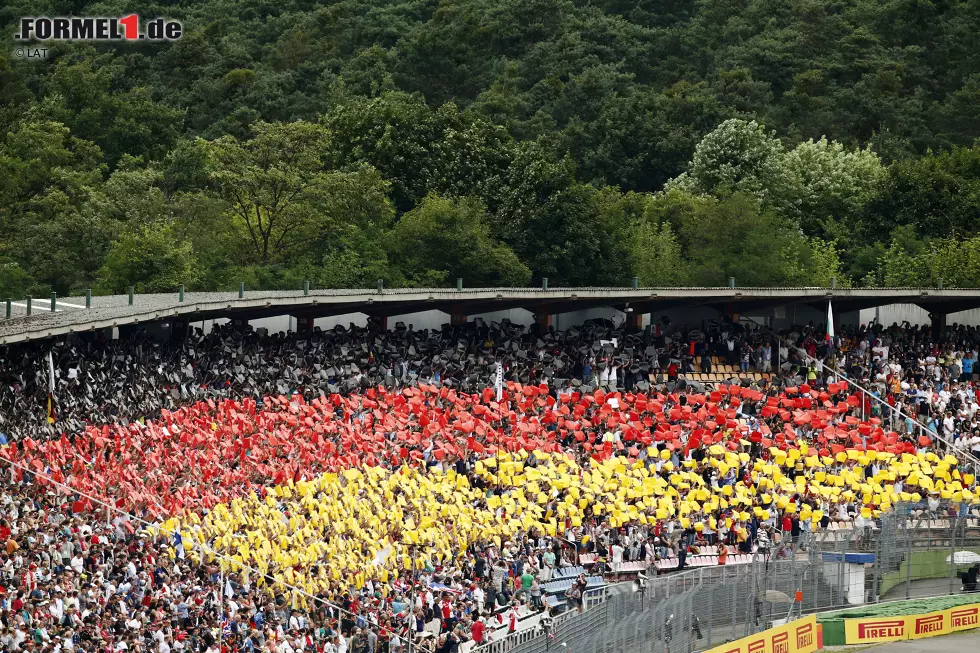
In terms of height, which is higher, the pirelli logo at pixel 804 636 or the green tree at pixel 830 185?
the green tree at pixel 830 185

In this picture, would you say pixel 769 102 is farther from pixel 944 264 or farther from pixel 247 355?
pixel 247 355

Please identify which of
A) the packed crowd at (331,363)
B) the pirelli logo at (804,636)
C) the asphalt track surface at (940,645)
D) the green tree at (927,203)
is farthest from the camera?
the green tree at (927,203)

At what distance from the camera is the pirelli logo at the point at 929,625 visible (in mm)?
35469

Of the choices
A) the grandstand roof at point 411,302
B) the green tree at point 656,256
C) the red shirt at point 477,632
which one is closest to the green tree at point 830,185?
the green tree at point 656,256

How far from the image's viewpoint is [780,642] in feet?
105

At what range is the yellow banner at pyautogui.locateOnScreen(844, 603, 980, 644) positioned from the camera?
1352 inches

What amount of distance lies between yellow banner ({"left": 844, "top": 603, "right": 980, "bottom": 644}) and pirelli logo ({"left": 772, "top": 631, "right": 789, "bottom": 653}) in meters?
2.38

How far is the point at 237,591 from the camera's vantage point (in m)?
29.3

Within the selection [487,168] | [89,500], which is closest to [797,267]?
[487,168]

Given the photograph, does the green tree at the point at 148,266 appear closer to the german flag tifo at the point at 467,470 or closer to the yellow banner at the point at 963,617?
the german flag tifo at the point at 467,470

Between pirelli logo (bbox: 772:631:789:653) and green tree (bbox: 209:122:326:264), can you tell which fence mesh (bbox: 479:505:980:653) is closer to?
pirelli logo (bbox: 772:631:789:653)

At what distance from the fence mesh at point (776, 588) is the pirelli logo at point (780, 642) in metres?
0.48

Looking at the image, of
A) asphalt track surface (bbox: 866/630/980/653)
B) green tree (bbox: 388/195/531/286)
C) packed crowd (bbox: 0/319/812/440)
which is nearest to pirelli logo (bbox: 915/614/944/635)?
asphalt track surface (bbox: 866/630/980/653)

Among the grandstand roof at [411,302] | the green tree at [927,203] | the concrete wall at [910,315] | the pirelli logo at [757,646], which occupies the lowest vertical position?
the pirelli logo at [757,646]
